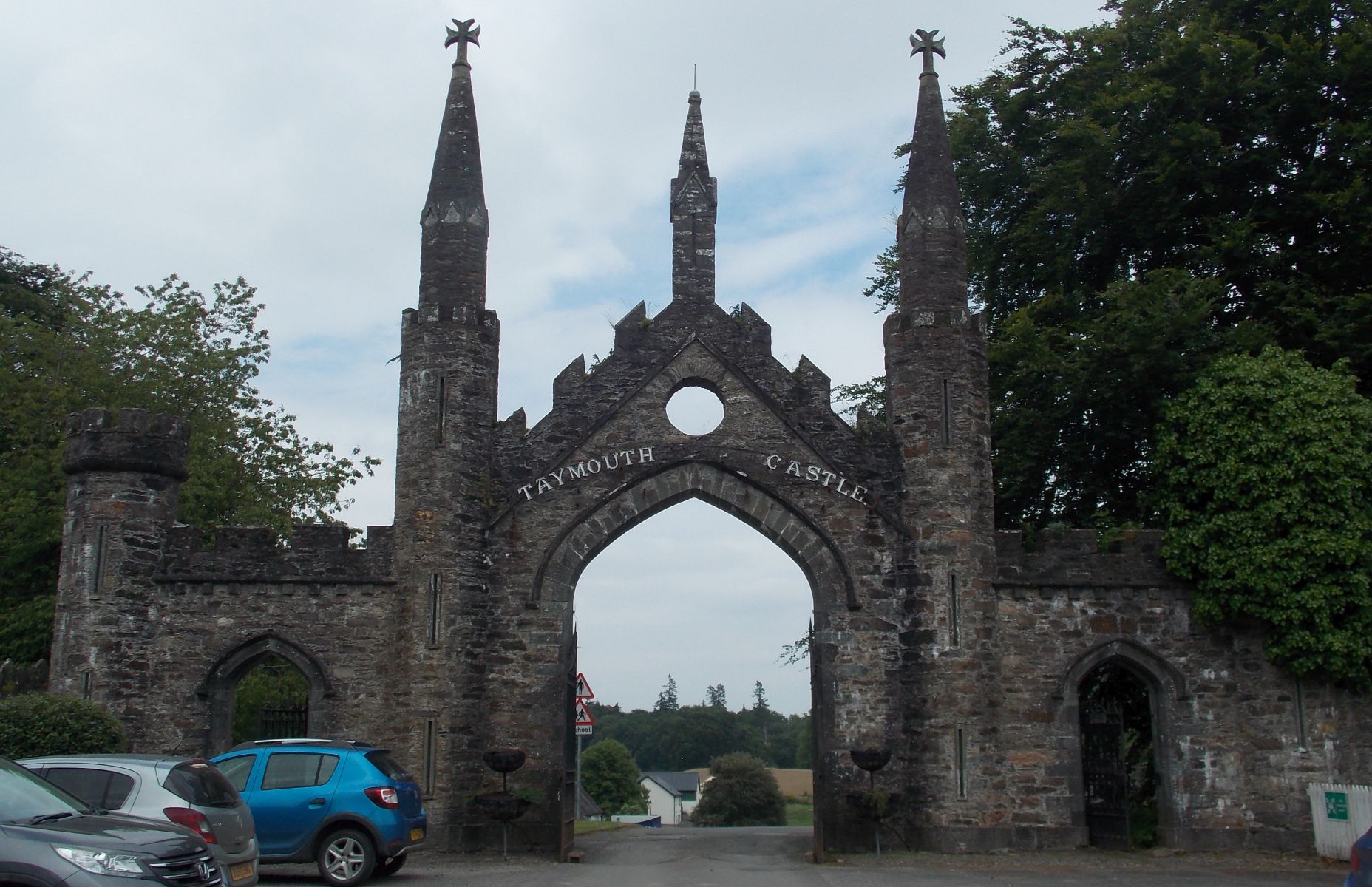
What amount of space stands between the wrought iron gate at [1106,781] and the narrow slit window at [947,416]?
438cm

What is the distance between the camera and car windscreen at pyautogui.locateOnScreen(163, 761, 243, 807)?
32.0 feet

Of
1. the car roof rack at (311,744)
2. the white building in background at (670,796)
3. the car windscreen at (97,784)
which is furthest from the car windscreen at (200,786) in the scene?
the white building in background at (670,796)

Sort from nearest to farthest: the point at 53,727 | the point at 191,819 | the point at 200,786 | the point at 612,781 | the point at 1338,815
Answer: the point at 191,819
the point at 200,786
the point at 53,727
the point at 1338,815
the point at 612,781

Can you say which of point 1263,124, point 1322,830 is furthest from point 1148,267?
point 1322,830

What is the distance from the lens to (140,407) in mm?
24016

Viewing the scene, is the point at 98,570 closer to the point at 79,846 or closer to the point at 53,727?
the point at 53,727

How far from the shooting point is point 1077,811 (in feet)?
54.1

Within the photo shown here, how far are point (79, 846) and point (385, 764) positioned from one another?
18.8 feet

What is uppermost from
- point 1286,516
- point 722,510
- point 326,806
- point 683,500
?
point 683,500

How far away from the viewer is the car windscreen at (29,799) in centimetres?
800

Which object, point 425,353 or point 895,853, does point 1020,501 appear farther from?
point 425,353

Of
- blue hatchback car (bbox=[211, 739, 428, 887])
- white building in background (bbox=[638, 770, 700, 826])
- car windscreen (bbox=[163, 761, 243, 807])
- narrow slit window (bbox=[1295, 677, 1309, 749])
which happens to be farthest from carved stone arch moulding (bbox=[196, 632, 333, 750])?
white building in background (bbox=[638, 770, 700, 826])

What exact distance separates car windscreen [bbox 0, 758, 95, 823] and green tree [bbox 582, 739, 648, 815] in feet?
177

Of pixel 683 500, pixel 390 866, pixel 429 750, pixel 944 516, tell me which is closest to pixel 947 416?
pixel 944 516
